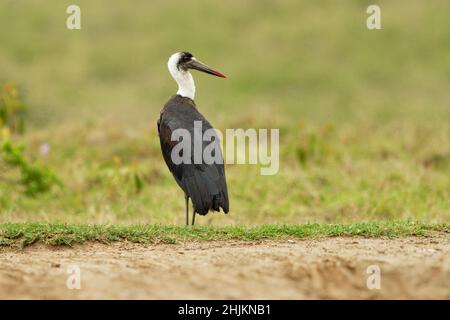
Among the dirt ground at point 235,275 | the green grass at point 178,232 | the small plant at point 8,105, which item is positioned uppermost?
the small plant at point 8,105

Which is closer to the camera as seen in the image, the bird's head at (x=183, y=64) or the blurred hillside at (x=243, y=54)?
the bird's head at (x=183, y=64)

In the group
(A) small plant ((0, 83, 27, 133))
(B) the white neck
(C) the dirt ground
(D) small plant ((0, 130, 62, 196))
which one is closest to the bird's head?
(B) the white neck

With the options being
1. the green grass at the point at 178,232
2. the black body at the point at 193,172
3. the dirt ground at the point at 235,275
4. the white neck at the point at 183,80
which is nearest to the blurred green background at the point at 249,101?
the white neck at the point at 183,80

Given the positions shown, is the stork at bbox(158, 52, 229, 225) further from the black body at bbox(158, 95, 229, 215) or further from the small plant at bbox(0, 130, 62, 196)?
the small plant at bbox(0, 130, 62, 196)

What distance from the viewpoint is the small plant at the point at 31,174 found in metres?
10.6

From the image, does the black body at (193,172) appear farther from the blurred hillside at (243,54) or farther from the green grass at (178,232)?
the blurred hillside at (243,54)

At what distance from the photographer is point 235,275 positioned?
5.81 metres

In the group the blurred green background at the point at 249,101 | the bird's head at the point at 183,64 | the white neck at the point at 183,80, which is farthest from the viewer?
the blurred green background at the point at 249,101

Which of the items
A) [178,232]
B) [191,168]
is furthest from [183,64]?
[178,232]

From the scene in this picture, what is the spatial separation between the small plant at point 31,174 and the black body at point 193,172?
2793 millimetres

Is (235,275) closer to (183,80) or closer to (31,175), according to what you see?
(183,80)

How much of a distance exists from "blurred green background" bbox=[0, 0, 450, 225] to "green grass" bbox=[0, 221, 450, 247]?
6.11 feet

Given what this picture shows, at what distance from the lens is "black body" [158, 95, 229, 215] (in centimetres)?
780

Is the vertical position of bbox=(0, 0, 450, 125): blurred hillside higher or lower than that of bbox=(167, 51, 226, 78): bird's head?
Result: higher
